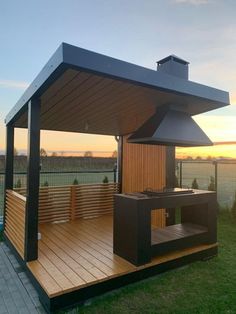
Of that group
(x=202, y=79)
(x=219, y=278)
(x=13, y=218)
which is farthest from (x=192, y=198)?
(x=202, y=79)

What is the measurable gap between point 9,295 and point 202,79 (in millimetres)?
6019

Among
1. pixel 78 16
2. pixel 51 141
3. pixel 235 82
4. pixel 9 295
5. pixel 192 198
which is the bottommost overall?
pixel 9 295

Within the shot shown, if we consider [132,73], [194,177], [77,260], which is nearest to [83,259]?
[77,260]

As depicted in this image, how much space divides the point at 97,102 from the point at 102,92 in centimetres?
47

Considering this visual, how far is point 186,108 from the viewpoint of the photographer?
4109 millimetres

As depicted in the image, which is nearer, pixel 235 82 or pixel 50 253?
pixel 50 253

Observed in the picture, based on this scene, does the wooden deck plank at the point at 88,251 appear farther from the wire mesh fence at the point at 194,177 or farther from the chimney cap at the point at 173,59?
the chimney cap at the point at 173,59

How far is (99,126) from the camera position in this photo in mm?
5734

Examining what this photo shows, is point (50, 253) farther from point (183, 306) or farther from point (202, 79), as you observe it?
point (202, 79)

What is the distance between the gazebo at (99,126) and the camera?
2666 mm

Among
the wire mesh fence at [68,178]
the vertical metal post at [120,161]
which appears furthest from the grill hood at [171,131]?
the wire mesh fence at [68,178]

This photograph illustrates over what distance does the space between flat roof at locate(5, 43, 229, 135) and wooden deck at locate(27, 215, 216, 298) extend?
7.30 feet

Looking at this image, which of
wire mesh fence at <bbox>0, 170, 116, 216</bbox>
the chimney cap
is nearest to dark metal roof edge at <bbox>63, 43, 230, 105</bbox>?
the chimney cap

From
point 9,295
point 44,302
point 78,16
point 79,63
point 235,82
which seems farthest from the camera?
point 235,82
